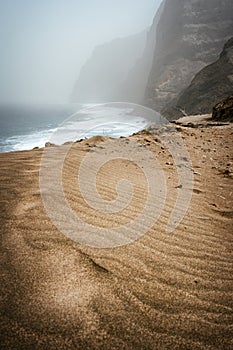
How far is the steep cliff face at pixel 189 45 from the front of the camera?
5734 cm

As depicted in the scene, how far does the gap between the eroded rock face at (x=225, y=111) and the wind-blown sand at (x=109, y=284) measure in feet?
36.0

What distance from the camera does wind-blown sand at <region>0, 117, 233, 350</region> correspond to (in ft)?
3.64

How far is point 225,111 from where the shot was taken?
472 inches

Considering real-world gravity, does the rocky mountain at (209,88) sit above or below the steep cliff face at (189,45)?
below

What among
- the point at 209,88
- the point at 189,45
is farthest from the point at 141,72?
the point at 209,88

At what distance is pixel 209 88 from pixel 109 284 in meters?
39.4

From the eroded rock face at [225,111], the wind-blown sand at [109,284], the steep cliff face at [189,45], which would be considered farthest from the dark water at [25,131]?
the steep cliff face at [189,45]

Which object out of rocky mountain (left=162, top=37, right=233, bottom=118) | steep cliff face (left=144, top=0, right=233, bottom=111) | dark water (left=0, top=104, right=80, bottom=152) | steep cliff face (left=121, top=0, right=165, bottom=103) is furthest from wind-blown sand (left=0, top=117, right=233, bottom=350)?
steep cliff face (left=121, top=0, right=165, bottom=103)

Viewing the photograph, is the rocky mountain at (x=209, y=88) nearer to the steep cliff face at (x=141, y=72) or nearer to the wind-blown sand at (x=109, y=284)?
the wind-blown sand at (x=109, y=284)

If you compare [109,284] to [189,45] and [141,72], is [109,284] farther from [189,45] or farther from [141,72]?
[141,72]

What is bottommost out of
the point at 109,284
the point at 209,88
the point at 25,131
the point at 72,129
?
the point at 109,284

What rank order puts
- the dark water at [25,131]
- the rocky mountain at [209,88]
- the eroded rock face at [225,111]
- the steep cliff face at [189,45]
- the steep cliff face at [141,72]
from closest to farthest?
the eroded rock face at [225,111] → the dark water at [25,131] → the rocky mountain at [209,88] → the steep cliff face at [189,45] → the steep cliff face at [141,72]

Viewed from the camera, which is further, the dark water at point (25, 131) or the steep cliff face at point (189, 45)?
the steep cliff face at point (189, 45)

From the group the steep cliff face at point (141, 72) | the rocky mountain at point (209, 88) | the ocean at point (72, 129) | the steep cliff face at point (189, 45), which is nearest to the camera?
the ocean at point (72, 129)
